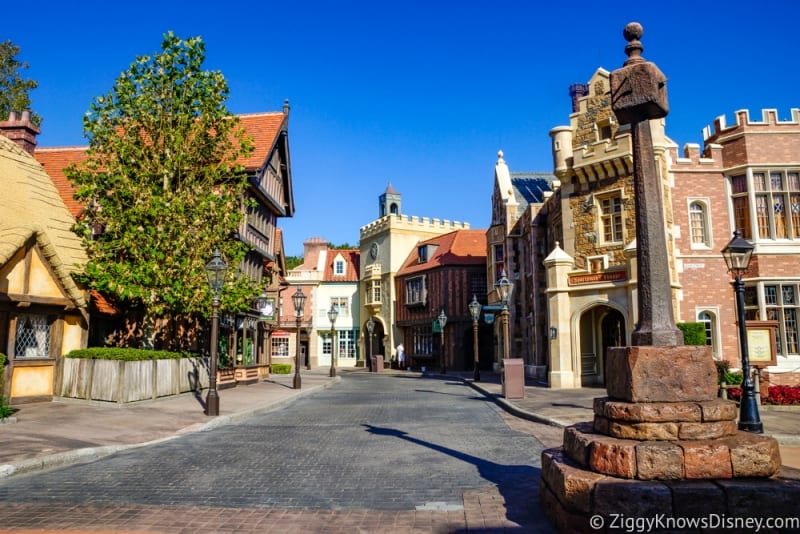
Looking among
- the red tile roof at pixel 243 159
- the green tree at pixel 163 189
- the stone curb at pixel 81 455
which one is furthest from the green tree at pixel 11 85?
the stone curb at pixel 81 455

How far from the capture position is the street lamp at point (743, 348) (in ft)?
31.9

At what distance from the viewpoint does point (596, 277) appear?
21.0 m

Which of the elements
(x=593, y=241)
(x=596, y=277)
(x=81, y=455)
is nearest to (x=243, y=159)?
(x=593, y=241)

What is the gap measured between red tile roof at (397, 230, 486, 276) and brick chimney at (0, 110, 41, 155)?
90.9 ft

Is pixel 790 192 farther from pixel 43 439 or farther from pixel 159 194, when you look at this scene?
pixel 43 439

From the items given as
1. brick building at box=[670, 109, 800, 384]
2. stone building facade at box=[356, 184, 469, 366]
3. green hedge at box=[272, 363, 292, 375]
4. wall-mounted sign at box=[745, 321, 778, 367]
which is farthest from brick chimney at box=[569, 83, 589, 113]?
green hedge at box=[272, 363, 292, 375]

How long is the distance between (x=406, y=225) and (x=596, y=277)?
3049 centimetres

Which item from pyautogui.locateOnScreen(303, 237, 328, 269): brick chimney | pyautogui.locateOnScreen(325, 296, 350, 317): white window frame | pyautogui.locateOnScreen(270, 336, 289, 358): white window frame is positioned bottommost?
pyautogui.locateOnScreen(270, 336, 289, 358): white window frame

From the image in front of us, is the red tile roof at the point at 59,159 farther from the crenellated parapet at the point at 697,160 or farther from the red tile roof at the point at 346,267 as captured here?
the red tile roof at the point at 346,267

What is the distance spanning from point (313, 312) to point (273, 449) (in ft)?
142

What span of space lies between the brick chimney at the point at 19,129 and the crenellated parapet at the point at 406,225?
103ft

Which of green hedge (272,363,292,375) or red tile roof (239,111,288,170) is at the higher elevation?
red tile roof (239,111,288,170)

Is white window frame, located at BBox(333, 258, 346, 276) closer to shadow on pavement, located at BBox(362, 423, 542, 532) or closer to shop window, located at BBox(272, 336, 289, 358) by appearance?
shop window, located at BBox(272, 336, 289, 358)

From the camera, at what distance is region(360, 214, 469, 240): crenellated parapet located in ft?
164
